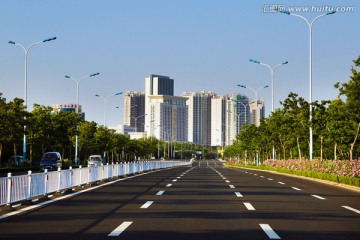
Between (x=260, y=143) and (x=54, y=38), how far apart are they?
44.1 metres

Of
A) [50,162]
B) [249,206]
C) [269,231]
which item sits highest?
[269,231]

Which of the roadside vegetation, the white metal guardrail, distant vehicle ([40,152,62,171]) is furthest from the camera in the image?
distant vehicle ([40,152,62,171])

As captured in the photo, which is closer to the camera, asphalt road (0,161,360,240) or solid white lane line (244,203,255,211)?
asphalt road (0,161,360,240)

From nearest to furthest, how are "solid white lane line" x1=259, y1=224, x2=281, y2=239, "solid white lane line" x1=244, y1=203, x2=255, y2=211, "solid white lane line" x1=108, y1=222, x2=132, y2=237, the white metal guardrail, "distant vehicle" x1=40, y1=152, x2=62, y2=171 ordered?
"solid white lane line" x1=259, y1=224, x2=281, y2=239, "solid white lane line" x1=108, y1=222, x2=132, y2=237, the white metal guardrail, "solid white lane line" x1=244, y1=203, x2=255, y2=211, "distant vehicle" x1=40, y1=152, x2=62, y2=171

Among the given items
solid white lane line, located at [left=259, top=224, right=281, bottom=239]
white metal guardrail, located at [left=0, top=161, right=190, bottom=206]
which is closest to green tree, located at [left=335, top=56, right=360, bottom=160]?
white metal guardrail, located at [left=0, top=161, right=190, bottom=206]

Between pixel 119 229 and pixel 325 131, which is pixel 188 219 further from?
pixel 325 131

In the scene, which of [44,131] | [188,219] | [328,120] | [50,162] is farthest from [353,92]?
[44,131]

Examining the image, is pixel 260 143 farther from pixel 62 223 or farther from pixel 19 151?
pixel 62 223

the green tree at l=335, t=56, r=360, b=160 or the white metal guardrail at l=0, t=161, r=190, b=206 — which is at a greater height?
the green tree at l=335, t=56, r=360, b=160

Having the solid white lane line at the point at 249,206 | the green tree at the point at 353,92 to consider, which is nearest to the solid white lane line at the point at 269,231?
the solid white lane line at the point at 249,206

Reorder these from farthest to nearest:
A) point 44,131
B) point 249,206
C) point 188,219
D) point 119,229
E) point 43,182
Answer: point 44,131
point 43,182
point 249,206
point 188,219
point 119,229

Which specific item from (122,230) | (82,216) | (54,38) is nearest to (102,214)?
(82,216)

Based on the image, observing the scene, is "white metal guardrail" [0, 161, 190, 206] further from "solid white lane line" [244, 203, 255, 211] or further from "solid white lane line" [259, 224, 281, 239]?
"solid white lane line" [259, 224, 281, 239]

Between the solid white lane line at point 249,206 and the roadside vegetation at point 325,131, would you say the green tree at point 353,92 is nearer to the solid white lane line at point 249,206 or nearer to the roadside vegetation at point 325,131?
the roadside vegetation at point 325,131
